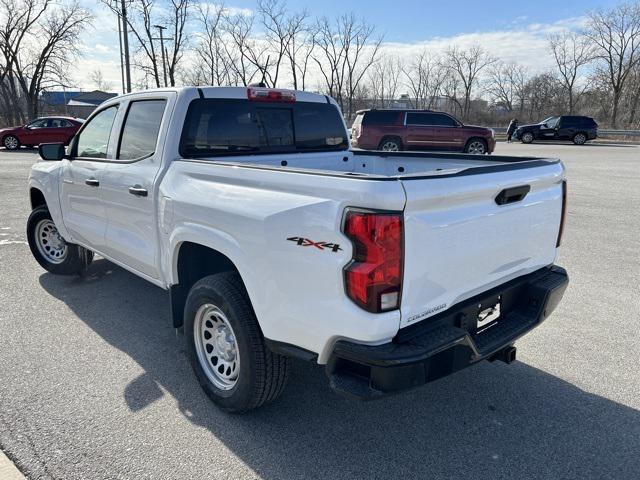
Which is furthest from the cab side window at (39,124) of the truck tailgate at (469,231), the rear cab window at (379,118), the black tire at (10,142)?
the truck tailgate at (469,231)

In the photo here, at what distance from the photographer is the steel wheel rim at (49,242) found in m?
5.41

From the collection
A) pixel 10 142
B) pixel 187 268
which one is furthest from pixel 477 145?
pixel 10 142

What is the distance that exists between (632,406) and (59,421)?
3.56 metres

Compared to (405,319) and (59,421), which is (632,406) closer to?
(405,319)

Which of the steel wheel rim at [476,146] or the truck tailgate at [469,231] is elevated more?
the steel wheel rim at [476,146]

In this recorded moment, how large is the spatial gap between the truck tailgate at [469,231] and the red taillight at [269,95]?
6.87 feet

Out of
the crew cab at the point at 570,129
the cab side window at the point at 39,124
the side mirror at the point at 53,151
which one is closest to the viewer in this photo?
the side mirror at the point at 53,151

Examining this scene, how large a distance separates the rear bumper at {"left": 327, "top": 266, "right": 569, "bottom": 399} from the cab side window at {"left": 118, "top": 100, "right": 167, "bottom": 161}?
2.31 metres

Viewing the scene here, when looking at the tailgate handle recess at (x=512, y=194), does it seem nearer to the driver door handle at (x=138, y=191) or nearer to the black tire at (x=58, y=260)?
the driver door handle at (x=138, y=191)

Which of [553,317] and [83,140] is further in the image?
[83,140]

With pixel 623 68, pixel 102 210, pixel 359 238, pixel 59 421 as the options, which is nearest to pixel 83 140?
pixel 102 210

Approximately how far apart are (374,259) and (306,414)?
4.52ft

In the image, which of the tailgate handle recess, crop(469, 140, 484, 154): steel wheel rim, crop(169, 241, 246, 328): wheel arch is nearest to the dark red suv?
crop(469, 140, 484, 154): steel wheel rim

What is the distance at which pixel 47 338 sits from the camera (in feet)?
12.8
